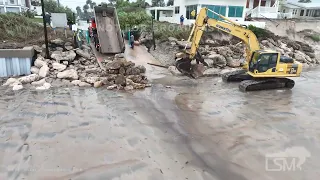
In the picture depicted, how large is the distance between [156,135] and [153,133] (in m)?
0.15

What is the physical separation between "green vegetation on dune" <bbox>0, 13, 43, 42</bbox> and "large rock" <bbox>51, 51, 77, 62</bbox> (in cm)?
340

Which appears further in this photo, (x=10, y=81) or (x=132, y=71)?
(x=132, y=71)

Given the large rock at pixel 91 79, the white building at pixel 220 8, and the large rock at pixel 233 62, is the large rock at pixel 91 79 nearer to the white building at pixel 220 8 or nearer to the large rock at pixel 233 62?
the large rock at pixel 233 62

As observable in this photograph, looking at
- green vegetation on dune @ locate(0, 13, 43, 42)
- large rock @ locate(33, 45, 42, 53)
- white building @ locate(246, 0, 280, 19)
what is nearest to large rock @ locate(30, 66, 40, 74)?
large rock @ locate(33, 45, 42, 53)

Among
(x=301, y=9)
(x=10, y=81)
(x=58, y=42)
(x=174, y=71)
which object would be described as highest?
(x=301, y=9)

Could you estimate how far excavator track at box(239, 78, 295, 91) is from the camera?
11930 millimetres

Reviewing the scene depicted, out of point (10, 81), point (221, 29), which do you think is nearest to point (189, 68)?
point (221, 29)

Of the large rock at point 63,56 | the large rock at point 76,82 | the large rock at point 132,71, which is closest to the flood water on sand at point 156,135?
the large rock at point 76,82

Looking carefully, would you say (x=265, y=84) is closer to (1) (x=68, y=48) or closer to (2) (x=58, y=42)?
(1) (x=68, y=48)

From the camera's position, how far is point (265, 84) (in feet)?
40.1

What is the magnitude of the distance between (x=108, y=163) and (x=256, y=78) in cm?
915

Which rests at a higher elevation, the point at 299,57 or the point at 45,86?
the point at 299,57

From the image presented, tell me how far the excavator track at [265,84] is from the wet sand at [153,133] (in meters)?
0.40

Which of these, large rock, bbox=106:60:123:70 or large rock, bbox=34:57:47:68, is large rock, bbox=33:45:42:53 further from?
large rock, bbox=106:60:123:70
